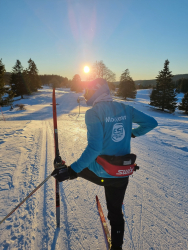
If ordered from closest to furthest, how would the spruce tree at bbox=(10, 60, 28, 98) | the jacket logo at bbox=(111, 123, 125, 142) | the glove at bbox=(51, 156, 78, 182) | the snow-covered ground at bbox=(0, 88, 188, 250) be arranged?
the jacket logo at bbox=(111, 123, 125, 142)
the glove at bbox=(51, 156, 78, 182)
the snow-covered ground at bbox=(0, 88, 188, 250)
the spruce tree at bbox=(10, 60, 28, 98)

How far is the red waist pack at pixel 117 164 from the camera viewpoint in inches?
60.3

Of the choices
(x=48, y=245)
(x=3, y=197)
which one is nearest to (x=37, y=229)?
(x=48, y=245)

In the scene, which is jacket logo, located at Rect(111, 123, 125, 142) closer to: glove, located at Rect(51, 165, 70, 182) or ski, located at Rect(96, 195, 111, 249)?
glove, located at Rect(51, 165, 70, 182)

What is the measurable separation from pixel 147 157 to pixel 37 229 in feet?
12.6

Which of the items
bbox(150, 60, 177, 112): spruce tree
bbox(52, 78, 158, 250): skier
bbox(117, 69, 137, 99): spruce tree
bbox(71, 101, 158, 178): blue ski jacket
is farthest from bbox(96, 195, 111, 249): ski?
bbox(117, 69, 137, 99): spruce tree

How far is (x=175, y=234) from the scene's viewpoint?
6.98ft

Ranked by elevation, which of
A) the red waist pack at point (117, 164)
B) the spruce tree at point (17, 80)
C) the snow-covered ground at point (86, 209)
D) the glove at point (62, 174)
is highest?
the spruce tree at point (17, 80)

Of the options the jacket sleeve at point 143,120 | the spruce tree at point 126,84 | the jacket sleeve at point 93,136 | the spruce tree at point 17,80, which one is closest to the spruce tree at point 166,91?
the spruce tree at point 126,84

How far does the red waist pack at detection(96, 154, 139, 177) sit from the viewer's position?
1.53 metres

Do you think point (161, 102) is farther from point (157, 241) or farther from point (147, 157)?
point (157, 241)

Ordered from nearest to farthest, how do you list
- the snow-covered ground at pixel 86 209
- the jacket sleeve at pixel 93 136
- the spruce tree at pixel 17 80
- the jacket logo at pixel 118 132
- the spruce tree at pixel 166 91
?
the jacket sleeve at pixel 93 136
the jacket logo at pixel 118 132
the snow-covered ground at pixel 86 209
the spruce tree at pixel 166 91
the spruce tree at pixel 17 80

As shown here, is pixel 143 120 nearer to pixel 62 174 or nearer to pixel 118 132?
pixel 118 132

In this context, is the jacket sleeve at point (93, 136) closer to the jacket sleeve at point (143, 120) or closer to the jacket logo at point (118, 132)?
the jacket logo at point (118, 132)

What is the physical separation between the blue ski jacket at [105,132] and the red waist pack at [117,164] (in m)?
0.09
